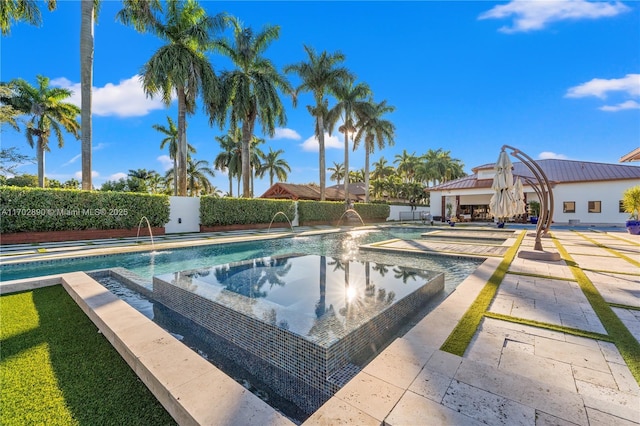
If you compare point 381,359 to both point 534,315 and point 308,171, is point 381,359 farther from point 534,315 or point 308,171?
point 308,171

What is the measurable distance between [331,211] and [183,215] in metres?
12.0

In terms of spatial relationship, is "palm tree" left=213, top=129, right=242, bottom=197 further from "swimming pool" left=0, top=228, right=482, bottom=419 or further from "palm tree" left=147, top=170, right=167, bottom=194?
"swimming pool" left=0, top=228, right=482, bottom=419

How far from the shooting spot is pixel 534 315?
11.8ft

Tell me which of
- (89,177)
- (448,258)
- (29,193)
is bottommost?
(448,258)

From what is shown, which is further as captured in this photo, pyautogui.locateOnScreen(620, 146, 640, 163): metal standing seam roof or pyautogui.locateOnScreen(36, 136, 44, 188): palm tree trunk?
pyautogui.locateOnScreen(36, 136, 44, 188): palm tree trunk

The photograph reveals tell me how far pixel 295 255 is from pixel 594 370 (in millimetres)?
5933

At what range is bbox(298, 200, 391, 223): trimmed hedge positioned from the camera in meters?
21.8

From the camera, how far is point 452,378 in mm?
2123

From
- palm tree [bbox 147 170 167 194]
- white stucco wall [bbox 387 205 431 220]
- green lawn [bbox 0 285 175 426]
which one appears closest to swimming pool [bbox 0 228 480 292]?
green lawn [bbox 0 285 175 426]

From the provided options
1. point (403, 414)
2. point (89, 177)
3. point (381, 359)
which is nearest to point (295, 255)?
point (381, 359)

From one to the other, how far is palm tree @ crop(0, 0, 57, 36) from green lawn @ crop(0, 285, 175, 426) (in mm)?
16165

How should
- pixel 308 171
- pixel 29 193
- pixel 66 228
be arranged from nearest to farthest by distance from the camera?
→ 1. pixel 29 193
2. pixel 66 228
3. pixel 308 171

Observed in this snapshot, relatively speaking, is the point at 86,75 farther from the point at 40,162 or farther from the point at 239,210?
the point at 40,162

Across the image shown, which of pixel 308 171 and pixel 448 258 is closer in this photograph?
pixel 448 258
